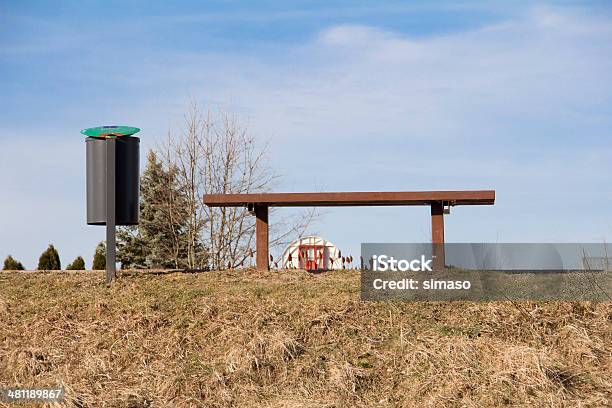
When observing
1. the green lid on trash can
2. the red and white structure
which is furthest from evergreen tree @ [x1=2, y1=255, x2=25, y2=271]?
the green lid on trash can

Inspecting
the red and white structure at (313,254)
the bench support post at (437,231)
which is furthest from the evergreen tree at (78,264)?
the bench support post at (437,231)

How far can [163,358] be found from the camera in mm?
9172

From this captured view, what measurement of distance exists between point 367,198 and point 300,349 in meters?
4.40

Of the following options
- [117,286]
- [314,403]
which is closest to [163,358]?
[314,403]

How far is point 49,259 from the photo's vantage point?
65.2ft

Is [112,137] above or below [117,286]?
above

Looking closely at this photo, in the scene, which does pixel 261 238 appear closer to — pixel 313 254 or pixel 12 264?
pixel 313 254

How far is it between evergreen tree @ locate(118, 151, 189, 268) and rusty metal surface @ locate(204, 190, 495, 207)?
A: 7.52m

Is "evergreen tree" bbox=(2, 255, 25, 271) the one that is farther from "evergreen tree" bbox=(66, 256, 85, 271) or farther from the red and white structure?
the red and white structure

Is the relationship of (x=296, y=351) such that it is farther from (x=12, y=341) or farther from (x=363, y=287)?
(x=12, y=341)

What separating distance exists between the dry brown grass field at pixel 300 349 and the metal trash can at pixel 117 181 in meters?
1.78

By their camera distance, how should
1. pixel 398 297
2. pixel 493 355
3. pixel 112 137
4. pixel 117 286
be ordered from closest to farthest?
pixel 493 355 → pixel 398 297 → pixel 117 286 → pixel 112 137

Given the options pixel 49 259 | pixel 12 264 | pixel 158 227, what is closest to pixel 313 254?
pixel 158 227

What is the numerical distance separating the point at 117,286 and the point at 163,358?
3.32 meters
